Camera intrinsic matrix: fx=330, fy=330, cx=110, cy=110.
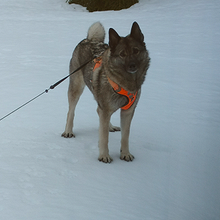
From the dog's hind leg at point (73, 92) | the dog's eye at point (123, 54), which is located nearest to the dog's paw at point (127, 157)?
the dog's hind leg at point (73, 92)

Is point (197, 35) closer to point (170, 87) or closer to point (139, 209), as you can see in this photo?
point (170, 87)

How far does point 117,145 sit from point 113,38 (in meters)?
1.46

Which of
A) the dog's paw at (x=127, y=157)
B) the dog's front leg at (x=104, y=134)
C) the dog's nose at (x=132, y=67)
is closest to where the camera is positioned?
the dog's nose at (x=132, y=67)

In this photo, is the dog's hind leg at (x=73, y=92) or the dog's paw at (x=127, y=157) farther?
the dog's hind leg at (x=73, y=92)

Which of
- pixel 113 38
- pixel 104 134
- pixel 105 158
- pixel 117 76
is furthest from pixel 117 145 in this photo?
pixel 113 38

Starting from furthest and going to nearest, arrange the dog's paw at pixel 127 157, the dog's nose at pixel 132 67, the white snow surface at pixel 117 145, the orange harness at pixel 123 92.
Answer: the dog's paw at pixel 127 157 → the orange harness at pixel 123 92 → the dog's nose at pixel 132 67 → the white snow surface at pixel 117 145

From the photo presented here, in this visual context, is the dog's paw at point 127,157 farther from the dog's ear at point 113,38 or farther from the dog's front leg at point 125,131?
the dog's ear at point 113,38

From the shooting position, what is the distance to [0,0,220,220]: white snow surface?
108 inches

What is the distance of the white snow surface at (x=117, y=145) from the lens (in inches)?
108

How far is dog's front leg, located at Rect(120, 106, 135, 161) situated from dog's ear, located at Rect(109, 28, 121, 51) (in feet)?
2.41

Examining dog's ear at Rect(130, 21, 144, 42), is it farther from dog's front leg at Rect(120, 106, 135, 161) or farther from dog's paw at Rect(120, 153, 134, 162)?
dog's paw at Rect(120, 153, 134, 162)

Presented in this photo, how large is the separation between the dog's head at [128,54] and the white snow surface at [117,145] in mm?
1012

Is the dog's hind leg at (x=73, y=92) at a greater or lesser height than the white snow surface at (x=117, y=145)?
greater

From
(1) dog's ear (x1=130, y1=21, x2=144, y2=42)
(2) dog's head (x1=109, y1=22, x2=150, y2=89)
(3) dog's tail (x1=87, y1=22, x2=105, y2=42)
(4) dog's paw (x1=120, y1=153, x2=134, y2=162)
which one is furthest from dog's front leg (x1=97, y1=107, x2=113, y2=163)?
(3) dog's tail (x1=87, y1=22, x2=105, y2=42)
